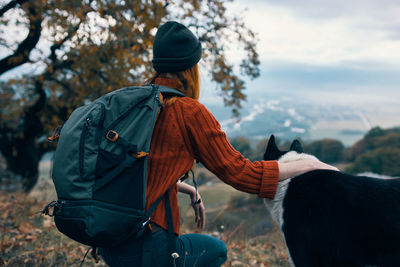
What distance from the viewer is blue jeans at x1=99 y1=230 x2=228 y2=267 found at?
175cm

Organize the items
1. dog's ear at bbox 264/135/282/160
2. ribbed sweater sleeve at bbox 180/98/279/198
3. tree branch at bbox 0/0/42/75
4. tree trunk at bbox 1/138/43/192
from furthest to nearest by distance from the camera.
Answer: tree trunk at bbox 1/138/43/192, tree branch at bbox 0/0/42/75, dog's ear at bbox 264/135/282/160, ribbed sweater sleeve at bbox 180/98/279/198

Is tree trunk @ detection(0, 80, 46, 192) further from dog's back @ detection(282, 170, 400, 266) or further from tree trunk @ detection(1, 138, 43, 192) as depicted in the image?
dog's back @ detection(282, 170, 400, 266)

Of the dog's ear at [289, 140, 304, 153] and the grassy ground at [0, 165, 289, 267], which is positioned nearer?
the dog's ear at [289, 140, 304, 153]

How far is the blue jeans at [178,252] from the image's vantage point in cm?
175

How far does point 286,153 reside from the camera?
7.18 ft

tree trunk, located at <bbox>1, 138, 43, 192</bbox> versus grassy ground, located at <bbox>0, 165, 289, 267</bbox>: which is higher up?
grassy ground, located at <bbox>0, 165, 289, 267</bbox>

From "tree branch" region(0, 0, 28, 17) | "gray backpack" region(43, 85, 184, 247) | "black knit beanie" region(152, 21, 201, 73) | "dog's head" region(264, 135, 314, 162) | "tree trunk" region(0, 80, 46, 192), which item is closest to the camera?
"gray backpack" region(43, 85, 184, 247)

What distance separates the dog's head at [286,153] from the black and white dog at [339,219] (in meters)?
0.23

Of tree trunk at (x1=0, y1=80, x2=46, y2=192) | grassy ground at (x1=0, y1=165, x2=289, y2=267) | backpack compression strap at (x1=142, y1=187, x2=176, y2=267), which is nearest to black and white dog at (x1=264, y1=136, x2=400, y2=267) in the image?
backpack compression strap at (x1=142, y1=187, x2=176, y2=267)

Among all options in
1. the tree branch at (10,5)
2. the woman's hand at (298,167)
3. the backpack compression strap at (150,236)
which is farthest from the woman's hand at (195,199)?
the tree branch at (10,5)

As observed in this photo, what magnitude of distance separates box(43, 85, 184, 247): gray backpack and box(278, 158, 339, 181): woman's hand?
30.1 inches

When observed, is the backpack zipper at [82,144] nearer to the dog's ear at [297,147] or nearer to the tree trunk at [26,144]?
the dog's ear at [297,147]

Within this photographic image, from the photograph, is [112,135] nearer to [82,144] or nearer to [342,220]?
[82,144]

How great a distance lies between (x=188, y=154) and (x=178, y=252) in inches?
23.2
